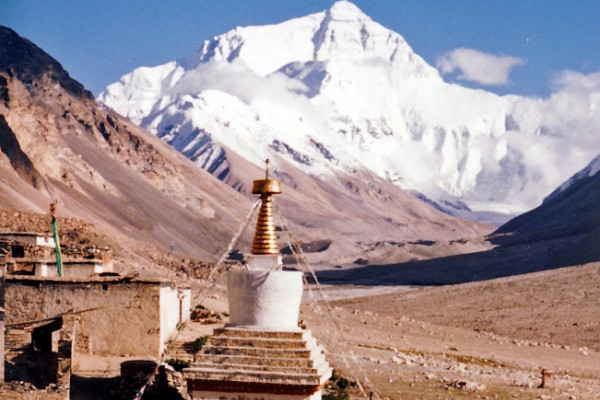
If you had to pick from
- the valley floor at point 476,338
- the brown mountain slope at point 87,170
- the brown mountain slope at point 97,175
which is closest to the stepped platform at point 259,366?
the valley floor at point 476,338

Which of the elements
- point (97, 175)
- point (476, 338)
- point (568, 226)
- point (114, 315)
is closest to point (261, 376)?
point (114, 315)

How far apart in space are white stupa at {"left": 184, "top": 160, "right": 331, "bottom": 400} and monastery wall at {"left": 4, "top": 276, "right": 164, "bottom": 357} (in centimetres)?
843

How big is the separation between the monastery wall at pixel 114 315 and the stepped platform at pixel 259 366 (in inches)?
336

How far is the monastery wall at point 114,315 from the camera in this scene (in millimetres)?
21094

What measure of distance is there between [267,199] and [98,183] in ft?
291

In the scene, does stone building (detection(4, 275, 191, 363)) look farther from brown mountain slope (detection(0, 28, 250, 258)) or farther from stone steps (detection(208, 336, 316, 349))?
brown mountain slope (detection(0, 28, 250, 258))

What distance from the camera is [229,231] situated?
389 ft

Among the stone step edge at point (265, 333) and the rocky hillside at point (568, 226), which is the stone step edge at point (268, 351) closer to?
the stone step edge at point (265, 333)

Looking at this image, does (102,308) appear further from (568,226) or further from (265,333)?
(568,226)

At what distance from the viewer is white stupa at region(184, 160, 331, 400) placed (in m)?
12.6

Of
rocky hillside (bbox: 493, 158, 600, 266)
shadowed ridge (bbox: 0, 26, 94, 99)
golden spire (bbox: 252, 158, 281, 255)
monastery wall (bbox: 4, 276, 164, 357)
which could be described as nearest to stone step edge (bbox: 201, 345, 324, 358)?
golden spire (bbox: 252, 158, 281, 255)

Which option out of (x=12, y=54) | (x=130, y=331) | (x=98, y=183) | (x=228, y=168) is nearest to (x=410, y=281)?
(x=98, y=183)

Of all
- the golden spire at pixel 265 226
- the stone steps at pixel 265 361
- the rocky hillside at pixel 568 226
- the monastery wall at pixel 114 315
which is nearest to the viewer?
→ the stone steps at pixel 265 361

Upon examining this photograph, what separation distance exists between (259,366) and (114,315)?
9222 mm
